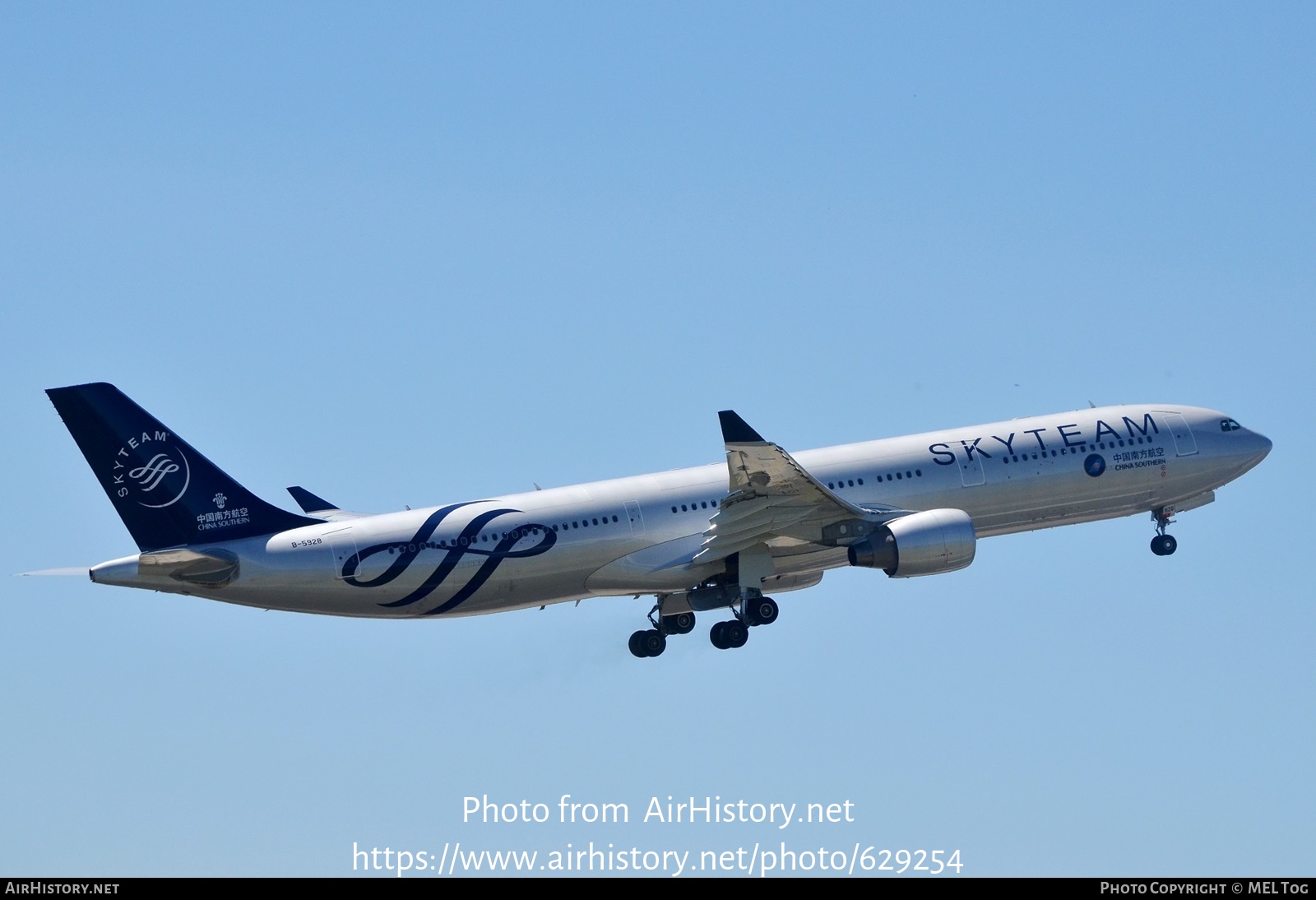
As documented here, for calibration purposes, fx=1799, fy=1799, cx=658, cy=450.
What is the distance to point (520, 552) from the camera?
51.8 metres

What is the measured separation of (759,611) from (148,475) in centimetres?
1831

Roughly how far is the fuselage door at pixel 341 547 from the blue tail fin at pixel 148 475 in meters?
2.00

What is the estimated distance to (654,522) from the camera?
176 feet

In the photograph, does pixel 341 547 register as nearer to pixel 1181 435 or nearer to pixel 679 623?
pixel 679 623

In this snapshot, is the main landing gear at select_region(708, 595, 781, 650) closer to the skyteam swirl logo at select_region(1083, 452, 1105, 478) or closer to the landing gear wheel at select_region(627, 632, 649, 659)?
the landing gear wheel at select_region(627, 632, 649, 659)

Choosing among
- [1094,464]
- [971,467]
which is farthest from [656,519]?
[1094,464]

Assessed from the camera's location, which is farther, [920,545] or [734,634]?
[734,634]

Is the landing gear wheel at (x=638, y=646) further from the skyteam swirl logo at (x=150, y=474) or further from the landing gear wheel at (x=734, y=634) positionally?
the skyteam swirl logo at (x=150, y=474)

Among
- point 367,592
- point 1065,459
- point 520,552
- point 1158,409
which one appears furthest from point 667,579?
point 1158,409

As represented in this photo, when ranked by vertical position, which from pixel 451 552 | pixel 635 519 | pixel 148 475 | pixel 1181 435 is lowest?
pixel 451 552

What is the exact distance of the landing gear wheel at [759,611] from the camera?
179ft

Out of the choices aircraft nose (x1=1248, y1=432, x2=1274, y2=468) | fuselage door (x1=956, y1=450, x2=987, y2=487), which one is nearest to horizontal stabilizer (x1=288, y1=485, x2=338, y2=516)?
fuselage door (x1=956, y1=450, x2=987, y2=487)

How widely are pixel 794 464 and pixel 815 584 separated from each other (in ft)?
29.8

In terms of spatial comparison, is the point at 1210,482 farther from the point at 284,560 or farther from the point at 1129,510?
the point at 284,560
